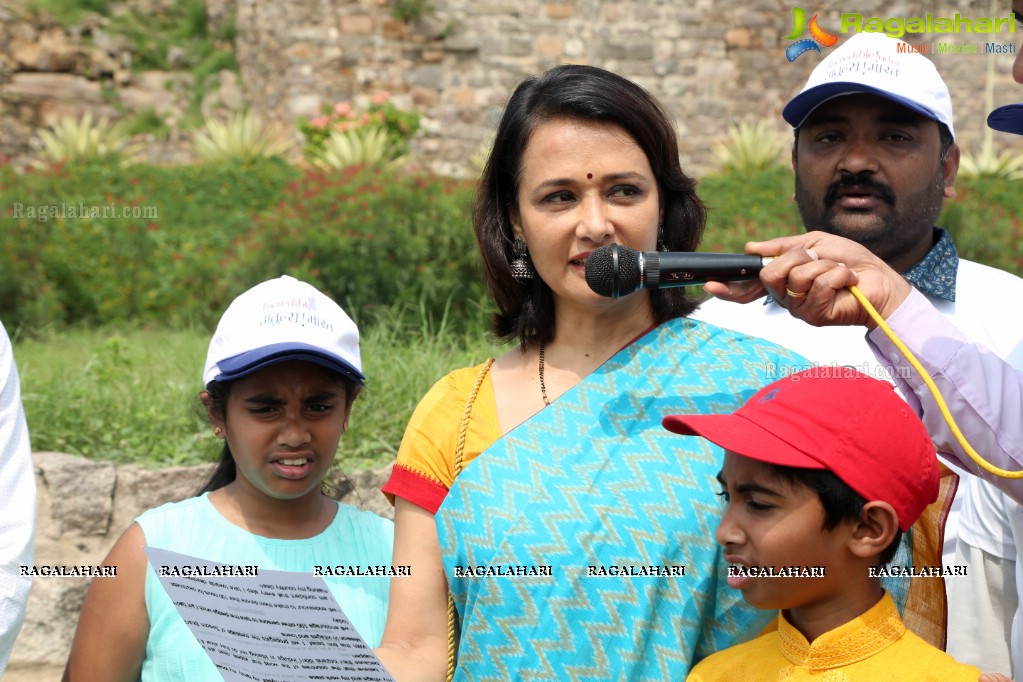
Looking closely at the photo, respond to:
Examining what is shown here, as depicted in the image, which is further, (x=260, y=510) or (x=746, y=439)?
(x=260, y=510)

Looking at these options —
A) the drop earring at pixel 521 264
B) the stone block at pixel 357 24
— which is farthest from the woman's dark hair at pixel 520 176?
the stone block at pixel 357 24

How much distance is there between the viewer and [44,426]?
14.3 ft

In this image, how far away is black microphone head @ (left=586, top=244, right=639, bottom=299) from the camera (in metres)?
1.92

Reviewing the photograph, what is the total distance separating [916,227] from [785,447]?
110 cm

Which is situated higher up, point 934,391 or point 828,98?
point 828,98

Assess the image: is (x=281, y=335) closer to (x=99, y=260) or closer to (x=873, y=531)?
(x=873, y=531)

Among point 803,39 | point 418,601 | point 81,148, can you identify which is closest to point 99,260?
point 81,148

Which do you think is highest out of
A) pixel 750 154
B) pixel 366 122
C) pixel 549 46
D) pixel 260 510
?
pixel 549 46

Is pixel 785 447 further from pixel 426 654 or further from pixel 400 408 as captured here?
pixel 400 408

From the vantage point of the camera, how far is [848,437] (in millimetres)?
1782

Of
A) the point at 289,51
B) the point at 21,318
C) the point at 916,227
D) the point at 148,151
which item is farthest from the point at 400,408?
the point at 148,151

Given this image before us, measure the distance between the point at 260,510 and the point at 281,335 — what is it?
0.37 m

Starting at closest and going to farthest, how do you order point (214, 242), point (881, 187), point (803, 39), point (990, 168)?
point (881, 187), point (214, 242), point (990, 168), point (803, 39)

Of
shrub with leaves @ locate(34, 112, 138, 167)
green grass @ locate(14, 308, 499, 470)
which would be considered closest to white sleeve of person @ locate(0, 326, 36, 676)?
green grass @ locate(14, 308, 499, 470)
